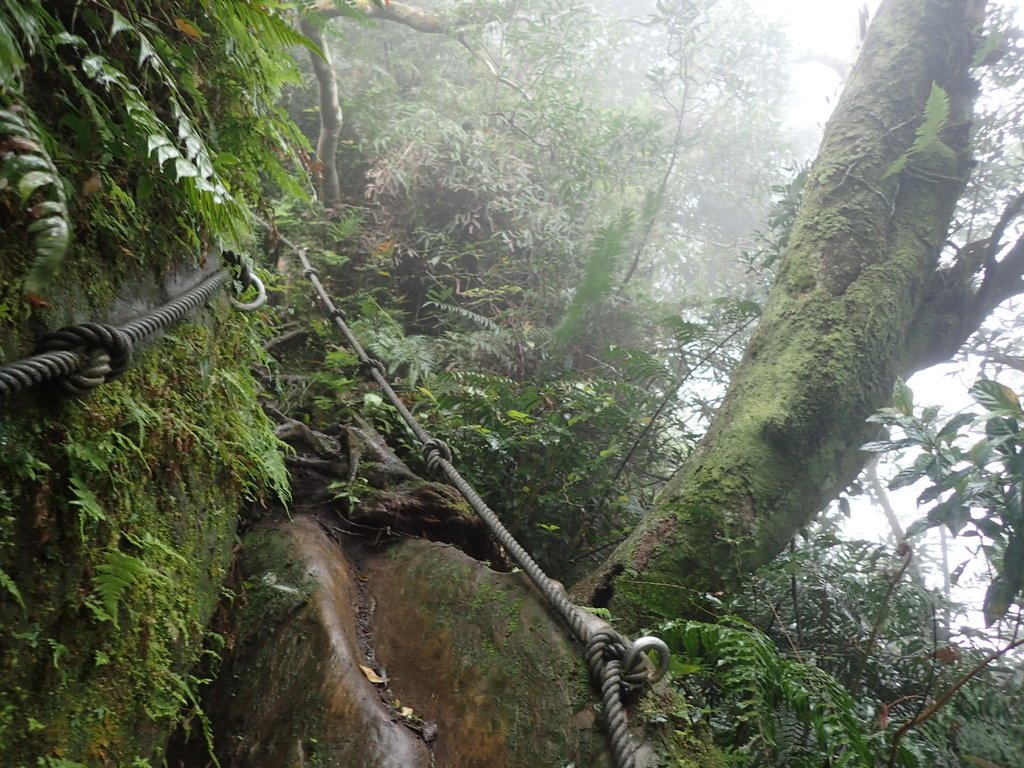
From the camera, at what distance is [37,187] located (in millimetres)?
1003

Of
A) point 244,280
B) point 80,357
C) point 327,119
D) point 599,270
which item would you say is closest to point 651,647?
point 80,357

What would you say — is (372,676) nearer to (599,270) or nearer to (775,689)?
(775,689)

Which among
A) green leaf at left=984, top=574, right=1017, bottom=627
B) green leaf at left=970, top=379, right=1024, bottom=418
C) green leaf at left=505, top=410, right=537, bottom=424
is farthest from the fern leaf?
green leaf at left=984, top=574, right=1017, bottom=627

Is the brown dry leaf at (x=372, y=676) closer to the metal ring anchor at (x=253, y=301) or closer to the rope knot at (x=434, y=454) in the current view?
the rope knot at (x=434, y=454)

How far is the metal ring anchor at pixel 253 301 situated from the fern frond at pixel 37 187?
1187 millimetres

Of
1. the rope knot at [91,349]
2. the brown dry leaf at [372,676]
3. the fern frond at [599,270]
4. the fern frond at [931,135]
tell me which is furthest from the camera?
the fern frond at [599,270]

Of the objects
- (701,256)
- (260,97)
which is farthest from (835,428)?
(701,256)

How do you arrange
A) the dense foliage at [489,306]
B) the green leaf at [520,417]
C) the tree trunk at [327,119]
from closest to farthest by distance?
the dense foliage at [489,306]
the green leaf at [520,417]
the tree trunk at [327,119]

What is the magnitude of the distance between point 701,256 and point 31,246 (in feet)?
38.3

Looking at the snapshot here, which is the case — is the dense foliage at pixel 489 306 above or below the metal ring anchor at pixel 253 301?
above

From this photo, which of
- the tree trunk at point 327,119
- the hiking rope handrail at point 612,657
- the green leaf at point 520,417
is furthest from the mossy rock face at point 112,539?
the tree trunk at point 327,119

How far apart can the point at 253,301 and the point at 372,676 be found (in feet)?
4.82

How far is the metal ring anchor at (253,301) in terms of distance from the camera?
7.50 ft

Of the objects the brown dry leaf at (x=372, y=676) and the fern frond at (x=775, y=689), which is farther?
the brown dry leaf at (x=372, y=676)
